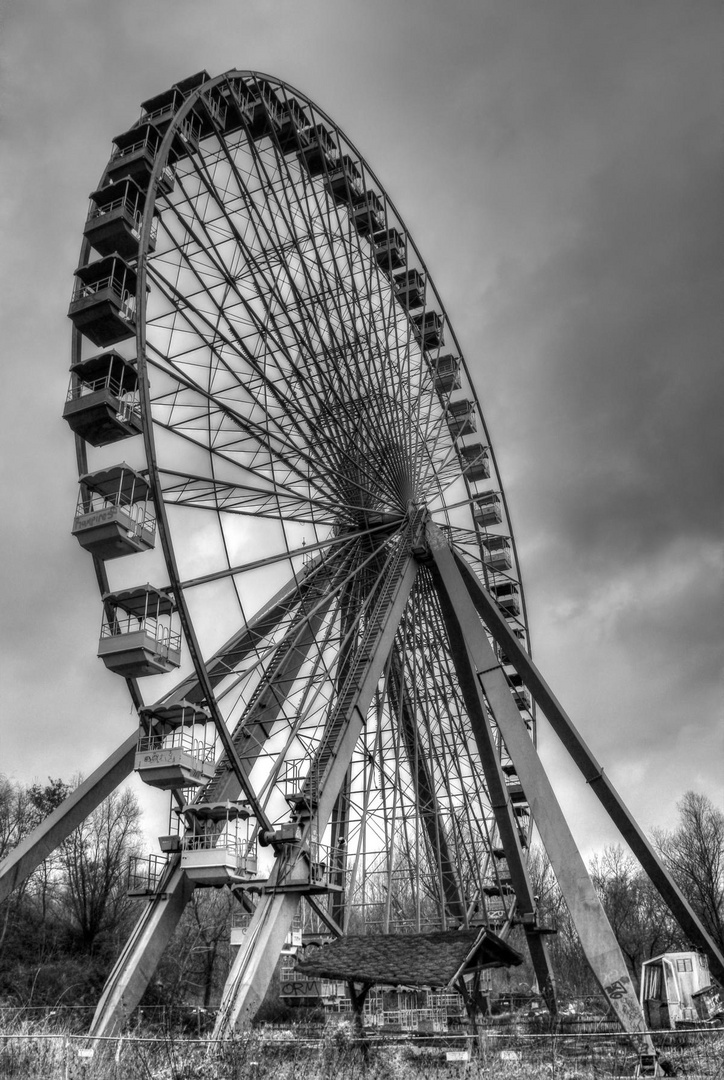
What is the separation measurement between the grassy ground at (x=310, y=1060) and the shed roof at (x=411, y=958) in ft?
3.63

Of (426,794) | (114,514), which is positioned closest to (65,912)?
(426,794)

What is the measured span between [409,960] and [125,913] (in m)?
31.0

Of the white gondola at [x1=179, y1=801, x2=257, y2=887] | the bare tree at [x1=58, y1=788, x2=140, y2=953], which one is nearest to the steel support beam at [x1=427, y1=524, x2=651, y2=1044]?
the white gondola at [x1=179, y1=801, x2=257, y2=887]

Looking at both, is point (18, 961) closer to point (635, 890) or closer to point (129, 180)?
point (129, 180)

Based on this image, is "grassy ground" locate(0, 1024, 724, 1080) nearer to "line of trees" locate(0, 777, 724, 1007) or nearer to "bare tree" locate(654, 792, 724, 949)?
"line of trees" locate(0, 777, 724, 1007)

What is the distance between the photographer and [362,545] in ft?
91.4

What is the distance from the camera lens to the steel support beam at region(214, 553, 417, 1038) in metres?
15.7

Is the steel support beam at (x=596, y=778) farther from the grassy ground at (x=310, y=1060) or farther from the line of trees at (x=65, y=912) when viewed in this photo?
the line of trees at (x=65, y=912)

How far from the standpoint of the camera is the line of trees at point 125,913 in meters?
34.7

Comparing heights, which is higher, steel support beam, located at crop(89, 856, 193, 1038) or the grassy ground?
steel support beam, located at crop(89, 856, 193, 1038)

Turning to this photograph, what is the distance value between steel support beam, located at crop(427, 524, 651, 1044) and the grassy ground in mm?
1162

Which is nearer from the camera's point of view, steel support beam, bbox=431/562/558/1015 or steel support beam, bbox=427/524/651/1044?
steel support beam, bbox=427/524/651/1044

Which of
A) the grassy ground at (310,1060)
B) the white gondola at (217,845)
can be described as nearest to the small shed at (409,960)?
the grassy ground at (310,1060)

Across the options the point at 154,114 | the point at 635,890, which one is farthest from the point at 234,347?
the point at 635,890
